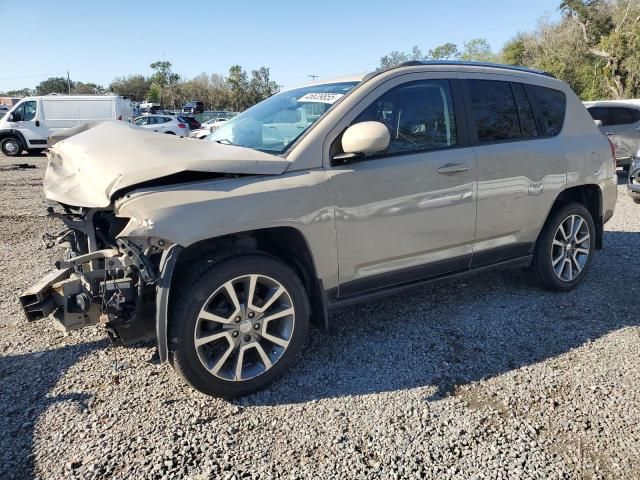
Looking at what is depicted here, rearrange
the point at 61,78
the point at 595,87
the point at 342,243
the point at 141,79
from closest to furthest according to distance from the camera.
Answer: the point at 342,243
the point at 595,87
the point at 141,79
the point at 61,78

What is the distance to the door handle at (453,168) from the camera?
3.45 meters

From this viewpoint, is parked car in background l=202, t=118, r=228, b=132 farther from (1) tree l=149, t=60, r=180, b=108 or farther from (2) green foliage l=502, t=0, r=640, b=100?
(1) tree l=149, t=60, r=180, b=108

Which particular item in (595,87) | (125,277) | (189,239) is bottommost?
(125,277)

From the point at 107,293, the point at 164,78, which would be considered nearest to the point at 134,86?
the point at 164,78

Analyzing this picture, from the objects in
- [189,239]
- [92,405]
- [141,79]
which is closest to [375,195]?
[189,239]

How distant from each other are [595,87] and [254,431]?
126ft

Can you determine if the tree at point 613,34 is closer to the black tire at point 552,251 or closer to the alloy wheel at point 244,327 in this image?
the black tire at point 552,251

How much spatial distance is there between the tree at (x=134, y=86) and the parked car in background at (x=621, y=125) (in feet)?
263

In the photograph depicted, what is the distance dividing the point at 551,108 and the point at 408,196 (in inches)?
76.2

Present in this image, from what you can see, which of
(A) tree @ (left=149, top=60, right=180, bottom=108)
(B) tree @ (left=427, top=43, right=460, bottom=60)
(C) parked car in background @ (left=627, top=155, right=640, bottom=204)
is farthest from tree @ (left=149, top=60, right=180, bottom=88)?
(C) parked car in background @ (left=627, top=155, right=640, bottom=204)

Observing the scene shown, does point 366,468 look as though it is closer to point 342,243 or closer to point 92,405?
point 342,243

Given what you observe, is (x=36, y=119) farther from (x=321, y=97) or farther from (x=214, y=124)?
(x=321, y=97)

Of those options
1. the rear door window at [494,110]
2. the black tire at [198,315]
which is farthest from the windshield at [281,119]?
the rear door window at [494,110]

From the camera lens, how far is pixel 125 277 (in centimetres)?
273
